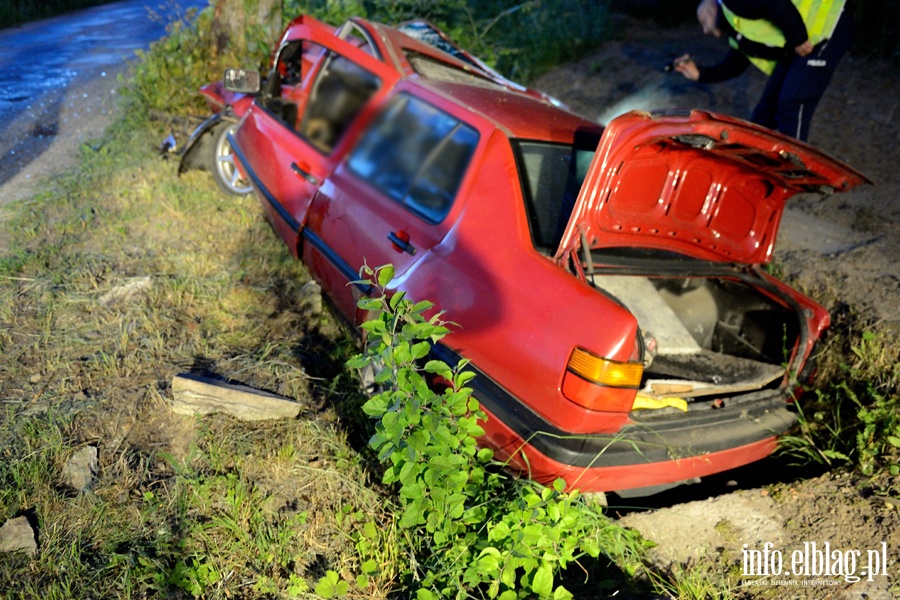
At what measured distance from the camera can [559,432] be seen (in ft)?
8.75

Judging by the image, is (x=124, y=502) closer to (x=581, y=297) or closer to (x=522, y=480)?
(x=522, y=480)

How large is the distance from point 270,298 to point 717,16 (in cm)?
352

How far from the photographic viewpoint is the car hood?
2801mm

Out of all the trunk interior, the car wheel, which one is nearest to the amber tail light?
the trunk interior

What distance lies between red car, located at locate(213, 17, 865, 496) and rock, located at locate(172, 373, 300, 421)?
23.3 inches

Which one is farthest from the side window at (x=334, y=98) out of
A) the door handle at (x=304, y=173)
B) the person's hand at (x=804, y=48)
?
the person's hand at (x=804, y=48)

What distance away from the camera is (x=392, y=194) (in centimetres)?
347

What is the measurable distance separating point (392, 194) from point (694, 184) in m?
1.52

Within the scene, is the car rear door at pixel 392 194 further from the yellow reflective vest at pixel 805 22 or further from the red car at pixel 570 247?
the yellow reflective vest at pixel 805 22

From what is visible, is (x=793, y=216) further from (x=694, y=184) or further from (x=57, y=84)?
(x=57, y=84)

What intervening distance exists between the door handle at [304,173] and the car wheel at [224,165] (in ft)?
4.66

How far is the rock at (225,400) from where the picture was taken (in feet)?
9.98

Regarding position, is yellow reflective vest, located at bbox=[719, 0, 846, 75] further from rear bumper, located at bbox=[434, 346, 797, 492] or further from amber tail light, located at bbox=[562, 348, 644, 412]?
amber tail light, located at bbox=[562, 348, 644, 412]

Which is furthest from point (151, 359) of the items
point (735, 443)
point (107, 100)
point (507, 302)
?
point (107, 100)
